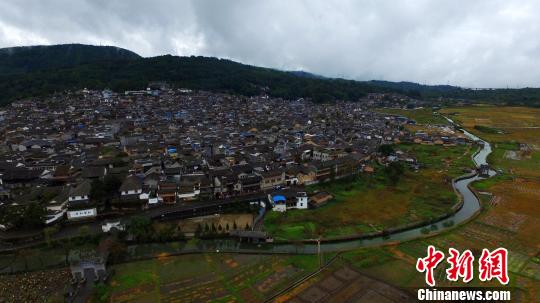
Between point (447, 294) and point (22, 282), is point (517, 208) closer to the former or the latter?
point (447, 294)

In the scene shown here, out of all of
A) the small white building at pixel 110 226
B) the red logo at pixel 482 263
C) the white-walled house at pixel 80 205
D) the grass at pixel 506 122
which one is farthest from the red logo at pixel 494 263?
the grass at pixel 506 122

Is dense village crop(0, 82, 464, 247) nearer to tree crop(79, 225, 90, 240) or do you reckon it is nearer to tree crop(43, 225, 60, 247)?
tree crop(43, 225, 60, 247)

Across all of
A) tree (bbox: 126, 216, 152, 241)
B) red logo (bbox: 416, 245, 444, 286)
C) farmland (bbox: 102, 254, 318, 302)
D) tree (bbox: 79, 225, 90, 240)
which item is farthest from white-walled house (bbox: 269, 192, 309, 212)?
tree (bbox: 79, 225, 90, 240)

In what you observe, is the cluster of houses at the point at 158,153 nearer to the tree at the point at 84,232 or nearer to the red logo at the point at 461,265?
the tree at the point at 84,232

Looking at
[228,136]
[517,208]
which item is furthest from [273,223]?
[228,136]

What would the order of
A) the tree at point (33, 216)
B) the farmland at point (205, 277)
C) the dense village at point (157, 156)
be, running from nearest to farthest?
the farmland at point (205, 277) → the tree at point (33, 216) → the dense village at point (157, 156)

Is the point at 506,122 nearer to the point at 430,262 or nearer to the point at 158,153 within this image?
the point at 158,153
